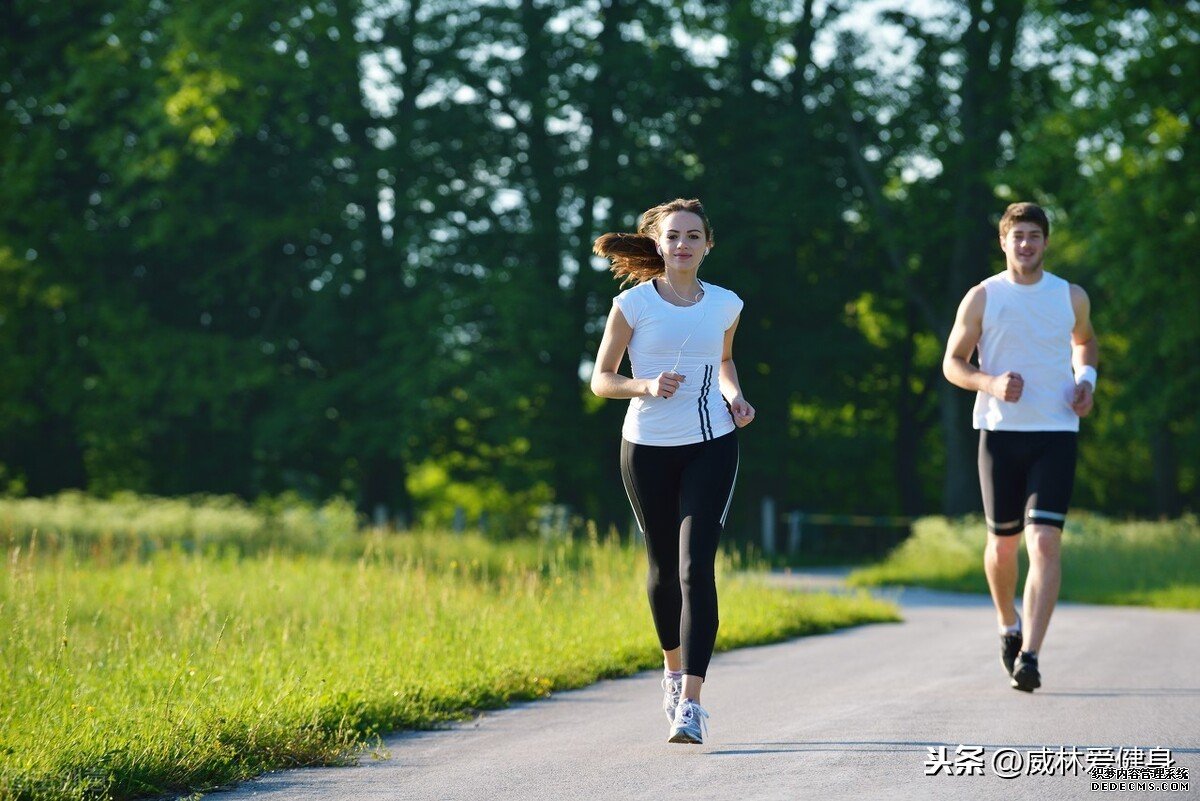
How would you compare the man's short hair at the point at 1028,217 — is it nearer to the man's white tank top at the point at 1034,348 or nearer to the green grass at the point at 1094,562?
the man's white tank top at the point at 1034,348

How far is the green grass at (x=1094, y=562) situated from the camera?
1895cm

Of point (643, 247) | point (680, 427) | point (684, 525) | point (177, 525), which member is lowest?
point (177, 525)

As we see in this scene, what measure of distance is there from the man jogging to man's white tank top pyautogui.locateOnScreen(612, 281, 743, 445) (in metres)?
1.73

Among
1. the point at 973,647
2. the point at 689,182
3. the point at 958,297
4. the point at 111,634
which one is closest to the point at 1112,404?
the point at 958,297

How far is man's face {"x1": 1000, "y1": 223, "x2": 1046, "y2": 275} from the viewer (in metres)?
7.79

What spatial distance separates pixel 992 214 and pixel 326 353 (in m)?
14.3

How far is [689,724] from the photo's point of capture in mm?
6082

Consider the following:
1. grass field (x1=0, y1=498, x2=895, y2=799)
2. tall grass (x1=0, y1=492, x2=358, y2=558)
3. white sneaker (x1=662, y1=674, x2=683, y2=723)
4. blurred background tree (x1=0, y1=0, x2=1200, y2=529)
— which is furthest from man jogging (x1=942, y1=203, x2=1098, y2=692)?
blurred background tree (x1=0, y1=0, x2=1200, y2=529)

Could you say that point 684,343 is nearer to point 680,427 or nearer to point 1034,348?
point 680,427

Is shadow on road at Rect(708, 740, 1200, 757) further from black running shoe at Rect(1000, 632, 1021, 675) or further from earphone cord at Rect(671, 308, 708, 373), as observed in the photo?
black running shoe at Rect(1000, 632, 1021, 675)

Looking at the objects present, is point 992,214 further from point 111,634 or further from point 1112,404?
point 111,634

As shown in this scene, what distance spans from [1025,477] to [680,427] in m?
2.37

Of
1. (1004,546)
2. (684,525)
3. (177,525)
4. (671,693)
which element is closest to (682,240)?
(684,525)

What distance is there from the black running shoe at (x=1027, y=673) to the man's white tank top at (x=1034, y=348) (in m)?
1.10
